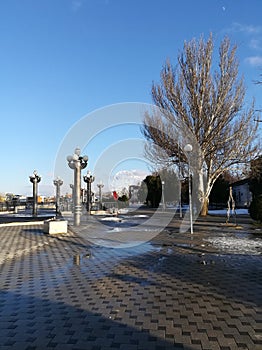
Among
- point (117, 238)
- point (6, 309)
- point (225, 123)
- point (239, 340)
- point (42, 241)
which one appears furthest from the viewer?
point (225, 123)

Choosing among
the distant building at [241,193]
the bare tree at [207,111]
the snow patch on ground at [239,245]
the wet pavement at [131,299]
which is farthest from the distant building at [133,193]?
the wet pavement at [131,299]

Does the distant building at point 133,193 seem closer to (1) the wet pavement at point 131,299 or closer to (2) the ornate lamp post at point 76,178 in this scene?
(2) the ornate lamp post at point 76,178

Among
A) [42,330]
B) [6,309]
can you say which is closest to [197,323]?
[42,330]

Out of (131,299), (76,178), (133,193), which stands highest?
(133,193)

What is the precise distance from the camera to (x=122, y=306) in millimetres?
4918

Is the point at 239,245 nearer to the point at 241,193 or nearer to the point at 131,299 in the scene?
the point at 131,299

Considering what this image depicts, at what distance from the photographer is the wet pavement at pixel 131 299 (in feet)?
12.2

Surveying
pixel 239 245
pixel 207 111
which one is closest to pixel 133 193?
pixel 207 111

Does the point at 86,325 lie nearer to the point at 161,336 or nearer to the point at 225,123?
the point at 161,336

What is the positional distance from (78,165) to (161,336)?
14206 millimetres

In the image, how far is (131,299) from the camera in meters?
5.28

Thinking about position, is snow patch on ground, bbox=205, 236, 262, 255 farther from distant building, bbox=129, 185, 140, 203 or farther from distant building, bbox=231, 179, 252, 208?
distant building, bbox=129, 185, 140, 203

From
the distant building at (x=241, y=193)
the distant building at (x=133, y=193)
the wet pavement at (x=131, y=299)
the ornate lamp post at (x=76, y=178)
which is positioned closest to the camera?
the wet pavement at (x=131, y=299)

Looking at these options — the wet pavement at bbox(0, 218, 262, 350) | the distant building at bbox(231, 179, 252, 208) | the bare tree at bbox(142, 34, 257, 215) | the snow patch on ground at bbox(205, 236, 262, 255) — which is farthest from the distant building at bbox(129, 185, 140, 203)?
the wet pavement at bbox(0, 218, 262, 350)
